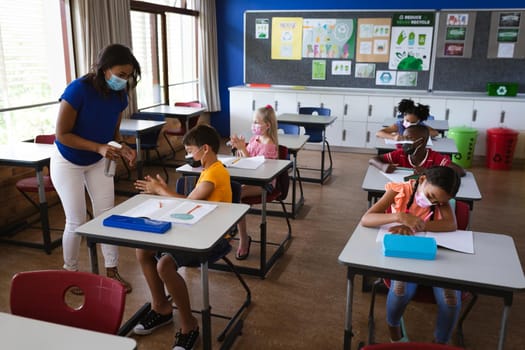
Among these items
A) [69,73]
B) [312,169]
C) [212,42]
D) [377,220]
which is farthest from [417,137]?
[212,42]

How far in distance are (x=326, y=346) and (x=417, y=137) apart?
4.84ft

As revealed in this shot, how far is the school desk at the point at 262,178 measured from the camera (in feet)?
9.80

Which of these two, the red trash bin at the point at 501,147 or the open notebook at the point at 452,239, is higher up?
the open notebook at the point at 452,239

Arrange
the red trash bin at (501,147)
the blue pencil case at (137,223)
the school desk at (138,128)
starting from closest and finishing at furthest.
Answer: the blue pencil case at (137,223)
the school desk at (138,128)
the red trash bin at (501,147)

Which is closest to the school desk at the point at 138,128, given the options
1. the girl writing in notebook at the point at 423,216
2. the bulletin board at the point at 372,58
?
the bulletin board at the point at 372,58

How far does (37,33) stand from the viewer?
4.53 metres

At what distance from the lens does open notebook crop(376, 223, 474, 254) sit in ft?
6.14

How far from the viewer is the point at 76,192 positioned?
2.73 m

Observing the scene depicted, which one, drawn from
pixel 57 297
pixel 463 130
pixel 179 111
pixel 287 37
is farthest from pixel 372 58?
pixel 57 297

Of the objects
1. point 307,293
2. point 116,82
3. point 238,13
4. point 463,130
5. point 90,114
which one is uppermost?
point 238,13

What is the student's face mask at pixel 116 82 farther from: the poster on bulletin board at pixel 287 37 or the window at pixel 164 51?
the poster on bulletin board at pixel 287 37

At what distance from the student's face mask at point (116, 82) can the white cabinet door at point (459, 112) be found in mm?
5203

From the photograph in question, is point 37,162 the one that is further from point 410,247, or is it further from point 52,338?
point 410,247

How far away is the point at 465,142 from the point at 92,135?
16.8 feet
